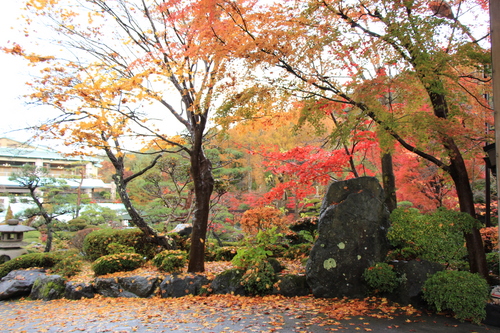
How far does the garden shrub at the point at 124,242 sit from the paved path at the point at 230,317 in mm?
3199

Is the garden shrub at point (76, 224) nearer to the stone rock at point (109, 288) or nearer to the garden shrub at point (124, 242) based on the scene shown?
the garden shrub at point (124, 242)

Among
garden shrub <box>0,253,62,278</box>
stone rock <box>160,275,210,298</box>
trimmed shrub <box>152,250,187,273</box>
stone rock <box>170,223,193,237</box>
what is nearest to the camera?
stone rock <box>160,275,210,298</box>

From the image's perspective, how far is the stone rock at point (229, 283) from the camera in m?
6.38

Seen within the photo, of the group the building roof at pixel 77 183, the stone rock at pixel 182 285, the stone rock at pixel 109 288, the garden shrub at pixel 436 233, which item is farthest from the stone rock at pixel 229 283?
the building roof at pixel 77 183

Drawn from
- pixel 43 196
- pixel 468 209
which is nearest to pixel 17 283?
pixel 43 196

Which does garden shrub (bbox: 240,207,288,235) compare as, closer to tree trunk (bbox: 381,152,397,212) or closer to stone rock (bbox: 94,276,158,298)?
stone rock (bbox: 94,276,158,298)

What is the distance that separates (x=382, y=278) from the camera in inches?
206

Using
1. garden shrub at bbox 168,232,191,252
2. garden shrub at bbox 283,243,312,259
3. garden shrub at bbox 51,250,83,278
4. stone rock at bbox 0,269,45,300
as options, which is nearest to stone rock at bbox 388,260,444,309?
garden shrub at bbox 283,243,312,259

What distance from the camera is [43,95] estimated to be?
686cm

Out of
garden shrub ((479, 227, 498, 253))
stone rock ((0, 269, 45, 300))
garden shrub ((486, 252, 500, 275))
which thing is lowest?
stone rock ((0, 269, 45, 300))

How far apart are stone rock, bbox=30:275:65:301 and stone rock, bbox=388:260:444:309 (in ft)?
24.3

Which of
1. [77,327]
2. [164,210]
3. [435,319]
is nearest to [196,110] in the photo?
[77,327]

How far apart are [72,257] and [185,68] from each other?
240 inches

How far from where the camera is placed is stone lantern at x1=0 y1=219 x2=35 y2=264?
940cm
